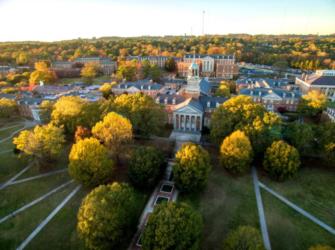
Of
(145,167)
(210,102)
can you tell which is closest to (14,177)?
(145,167)

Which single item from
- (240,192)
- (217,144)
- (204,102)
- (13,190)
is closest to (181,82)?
(204,102)

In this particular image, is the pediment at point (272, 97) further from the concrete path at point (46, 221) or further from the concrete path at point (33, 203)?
the concrete path at point (33, 203)

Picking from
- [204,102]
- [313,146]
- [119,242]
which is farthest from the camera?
[204,102]

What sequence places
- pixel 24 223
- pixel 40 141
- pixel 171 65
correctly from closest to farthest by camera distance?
pixel 24 223, pixel 40 141, pixel 171 65

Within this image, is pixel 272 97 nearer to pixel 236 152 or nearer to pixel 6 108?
pixel 236 152

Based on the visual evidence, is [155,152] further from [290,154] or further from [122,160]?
[290,154]
